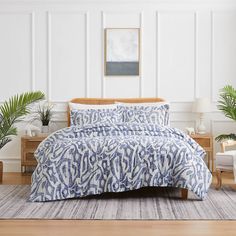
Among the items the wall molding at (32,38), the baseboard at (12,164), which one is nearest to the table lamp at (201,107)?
the wall molding at (32,38)

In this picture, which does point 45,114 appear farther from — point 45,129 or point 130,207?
point 130,207

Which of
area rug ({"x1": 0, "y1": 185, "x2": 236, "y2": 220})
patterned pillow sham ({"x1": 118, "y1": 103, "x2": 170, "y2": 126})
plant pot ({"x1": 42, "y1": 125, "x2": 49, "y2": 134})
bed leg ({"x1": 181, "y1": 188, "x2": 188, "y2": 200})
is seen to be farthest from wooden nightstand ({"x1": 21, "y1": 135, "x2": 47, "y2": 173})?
bed leg ({"x1": 181, "y1": 188, "x2": 188, "y2": 200})

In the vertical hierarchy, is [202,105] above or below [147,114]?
above

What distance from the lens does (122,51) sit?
24.1 feet

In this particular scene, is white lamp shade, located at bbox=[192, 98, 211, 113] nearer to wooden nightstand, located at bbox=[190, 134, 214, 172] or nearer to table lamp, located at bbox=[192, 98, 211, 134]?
table lamp, located at bbox=[192, 98, 211, 134]

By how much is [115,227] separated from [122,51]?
156 inches

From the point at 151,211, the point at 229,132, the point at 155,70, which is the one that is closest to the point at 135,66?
the point at 155,70

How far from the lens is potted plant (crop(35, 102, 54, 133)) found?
722 centimetres

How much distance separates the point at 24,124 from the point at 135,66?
1.90 meters

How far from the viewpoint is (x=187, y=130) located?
7.07 meters

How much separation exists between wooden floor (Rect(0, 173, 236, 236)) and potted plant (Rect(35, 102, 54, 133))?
3.25 meters

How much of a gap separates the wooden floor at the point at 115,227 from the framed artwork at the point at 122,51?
3.69 m

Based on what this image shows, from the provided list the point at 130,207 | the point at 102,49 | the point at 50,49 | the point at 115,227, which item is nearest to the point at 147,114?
the point at 102,49

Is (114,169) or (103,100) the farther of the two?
(103,100)
